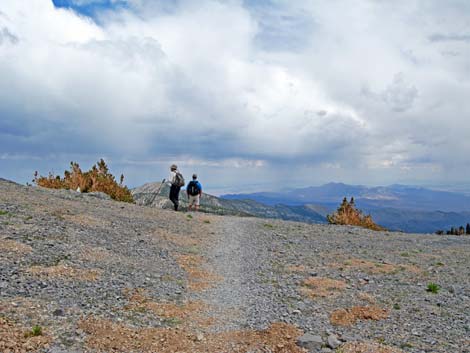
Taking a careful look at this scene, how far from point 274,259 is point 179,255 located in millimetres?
3417

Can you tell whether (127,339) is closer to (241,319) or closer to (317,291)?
(241,319)

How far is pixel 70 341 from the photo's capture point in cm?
752

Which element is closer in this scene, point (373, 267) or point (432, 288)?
point (432, 288)

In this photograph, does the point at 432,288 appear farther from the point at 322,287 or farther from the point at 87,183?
the point at 87,183

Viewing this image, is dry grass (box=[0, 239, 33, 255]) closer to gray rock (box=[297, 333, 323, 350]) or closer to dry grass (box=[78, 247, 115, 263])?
dry grass (box=[78, 247, 115, 263])

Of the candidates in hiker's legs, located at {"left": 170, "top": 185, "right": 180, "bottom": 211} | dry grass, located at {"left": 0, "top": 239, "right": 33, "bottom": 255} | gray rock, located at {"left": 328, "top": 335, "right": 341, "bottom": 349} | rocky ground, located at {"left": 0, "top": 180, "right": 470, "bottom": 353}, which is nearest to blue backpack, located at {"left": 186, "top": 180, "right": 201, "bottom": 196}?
hiker's legs, located at {"left": 170, "top": 185, "right": 180, "bottom": 211}

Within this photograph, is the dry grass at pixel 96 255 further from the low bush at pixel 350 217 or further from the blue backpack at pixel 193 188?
the low bush at pixel 350 217

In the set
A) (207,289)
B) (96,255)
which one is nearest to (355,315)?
(207,289)

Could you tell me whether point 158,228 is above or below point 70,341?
above

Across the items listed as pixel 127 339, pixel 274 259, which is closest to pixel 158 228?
pixel 274 259

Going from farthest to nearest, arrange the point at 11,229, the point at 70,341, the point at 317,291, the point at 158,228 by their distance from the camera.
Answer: the point at 158,228 → the point at 11,229 → the point at 317,291 → the point at 70,341

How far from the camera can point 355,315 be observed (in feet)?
34.3

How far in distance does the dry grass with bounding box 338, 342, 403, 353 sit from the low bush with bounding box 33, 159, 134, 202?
971 inches

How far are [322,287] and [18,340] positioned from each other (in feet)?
Result: 26.7
